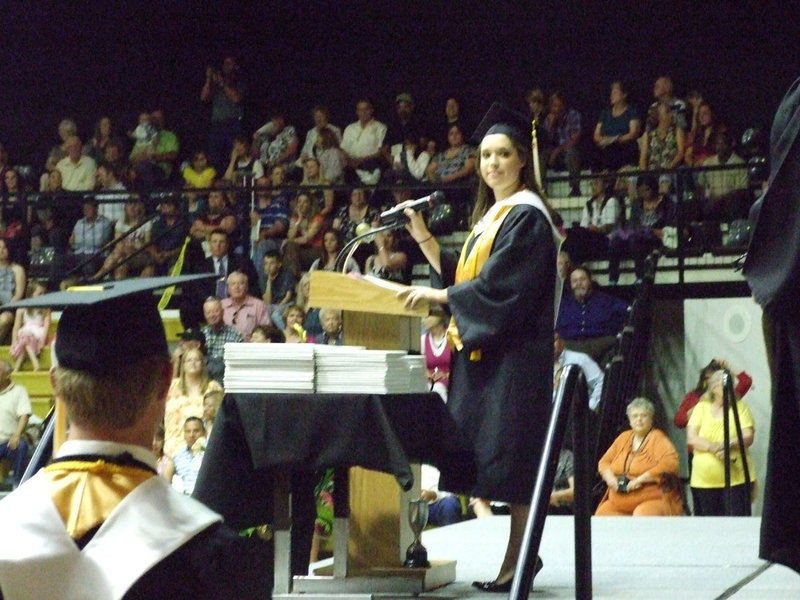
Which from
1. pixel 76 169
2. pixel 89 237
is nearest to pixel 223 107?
pixel 76 169

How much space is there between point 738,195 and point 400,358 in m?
7.94

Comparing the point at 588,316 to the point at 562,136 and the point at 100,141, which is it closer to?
the point at 562,136

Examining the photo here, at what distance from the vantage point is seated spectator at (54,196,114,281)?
13453 mm

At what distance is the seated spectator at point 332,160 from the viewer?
14.2 m

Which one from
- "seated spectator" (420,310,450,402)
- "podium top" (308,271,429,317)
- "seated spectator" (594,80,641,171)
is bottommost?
"seated spectator" (420,310,450,402)

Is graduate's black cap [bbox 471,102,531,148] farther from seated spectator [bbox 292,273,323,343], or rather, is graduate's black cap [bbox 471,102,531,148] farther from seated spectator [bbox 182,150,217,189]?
seated spectator [bbox 182,150,217,189]

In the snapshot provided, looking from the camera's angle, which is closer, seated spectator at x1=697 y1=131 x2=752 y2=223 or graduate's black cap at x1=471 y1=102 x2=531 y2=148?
graduate's black cap at x1=471 y1=102 x2=531 y2=148

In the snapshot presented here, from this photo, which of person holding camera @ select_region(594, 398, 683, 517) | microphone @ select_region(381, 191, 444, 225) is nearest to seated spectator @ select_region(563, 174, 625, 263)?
person holding camera @ select_region(594, 398, 683, 517)

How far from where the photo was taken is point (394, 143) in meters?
14.9

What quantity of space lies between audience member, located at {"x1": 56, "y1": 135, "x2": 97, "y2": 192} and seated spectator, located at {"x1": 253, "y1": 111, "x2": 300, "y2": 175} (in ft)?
6.03

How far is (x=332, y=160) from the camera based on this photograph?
14266 millimetres

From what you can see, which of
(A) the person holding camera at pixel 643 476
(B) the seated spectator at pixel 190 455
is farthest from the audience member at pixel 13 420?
(A) the person holding camera at pixel 643 476

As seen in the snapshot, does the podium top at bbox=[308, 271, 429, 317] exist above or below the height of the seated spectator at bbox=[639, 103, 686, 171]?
below

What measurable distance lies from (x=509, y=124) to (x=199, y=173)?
10.5 m
